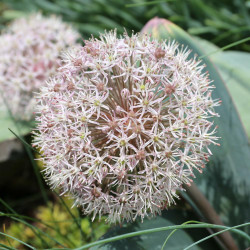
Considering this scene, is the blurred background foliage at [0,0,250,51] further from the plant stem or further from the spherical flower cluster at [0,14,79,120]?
the plant stem

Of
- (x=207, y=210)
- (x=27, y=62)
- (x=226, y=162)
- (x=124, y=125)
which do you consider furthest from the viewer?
(x=27, y=62)

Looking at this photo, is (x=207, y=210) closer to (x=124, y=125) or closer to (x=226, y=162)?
(x=226, y=162)

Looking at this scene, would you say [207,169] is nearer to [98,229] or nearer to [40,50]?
[98,229]

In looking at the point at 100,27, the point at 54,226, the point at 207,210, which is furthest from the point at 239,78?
the point at 100,27

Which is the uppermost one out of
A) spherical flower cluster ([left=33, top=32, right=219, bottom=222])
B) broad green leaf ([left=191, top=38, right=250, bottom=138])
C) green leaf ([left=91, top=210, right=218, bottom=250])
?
broad green leaf ([left=191, top=38, right=250, bottom=138])

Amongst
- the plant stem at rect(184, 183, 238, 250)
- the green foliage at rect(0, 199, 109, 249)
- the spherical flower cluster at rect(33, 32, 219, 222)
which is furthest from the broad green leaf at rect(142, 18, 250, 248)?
the green foliage at rect(0, 199, 109, 249)

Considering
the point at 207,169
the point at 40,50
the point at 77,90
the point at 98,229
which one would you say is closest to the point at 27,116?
the point at 40,50

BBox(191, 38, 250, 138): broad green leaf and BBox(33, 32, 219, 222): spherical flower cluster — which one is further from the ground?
BBox(191, 38, 250, 138): broad green leaf
